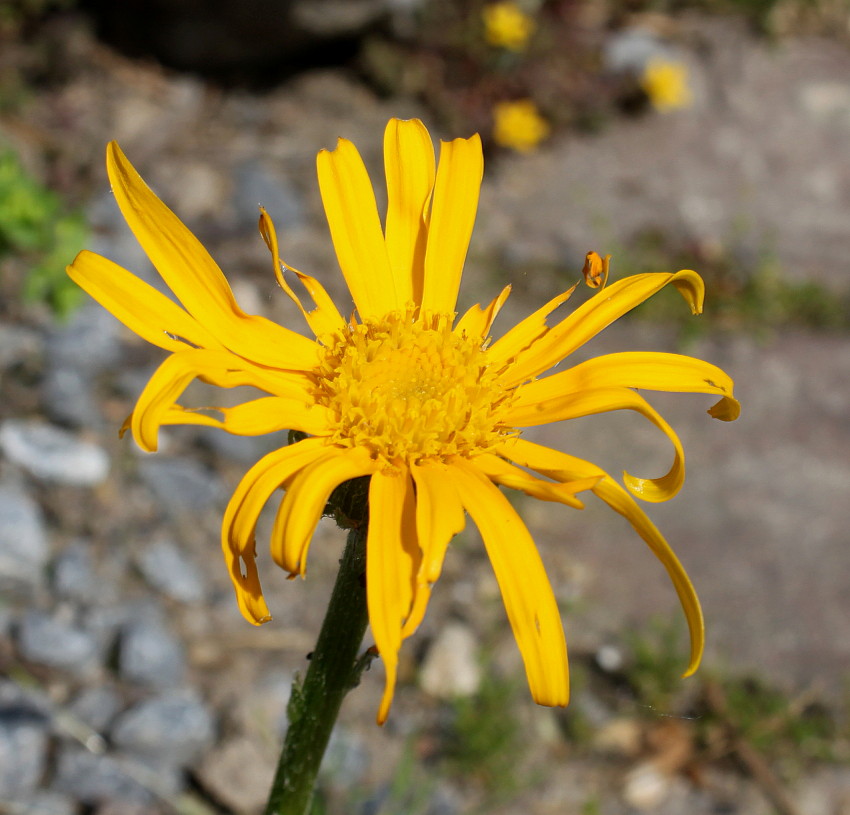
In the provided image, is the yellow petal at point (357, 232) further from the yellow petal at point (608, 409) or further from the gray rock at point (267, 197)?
the gray rock at point (267, 197)

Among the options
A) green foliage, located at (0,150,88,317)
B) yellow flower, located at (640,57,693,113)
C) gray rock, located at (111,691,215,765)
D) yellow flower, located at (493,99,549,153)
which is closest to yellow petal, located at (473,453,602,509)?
gray rock, located at (111,691,215,765)

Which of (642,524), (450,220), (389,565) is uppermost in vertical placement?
(450,220)

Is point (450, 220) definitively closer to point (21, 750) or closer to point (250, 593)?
point (250, 593)

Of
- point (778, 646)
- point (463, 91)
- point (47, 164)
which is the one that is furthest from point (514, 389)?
point (463, 91)

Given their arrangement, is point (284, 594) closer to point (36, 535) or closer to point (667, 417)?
point (36, 535)

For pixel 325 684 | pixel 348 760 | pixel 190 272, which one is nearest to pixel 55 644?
pixel 348 760

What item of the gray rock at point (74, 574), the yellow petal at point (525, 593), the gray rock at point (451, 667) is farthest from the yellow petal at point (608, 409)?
the gray rock at point (74, 574)
